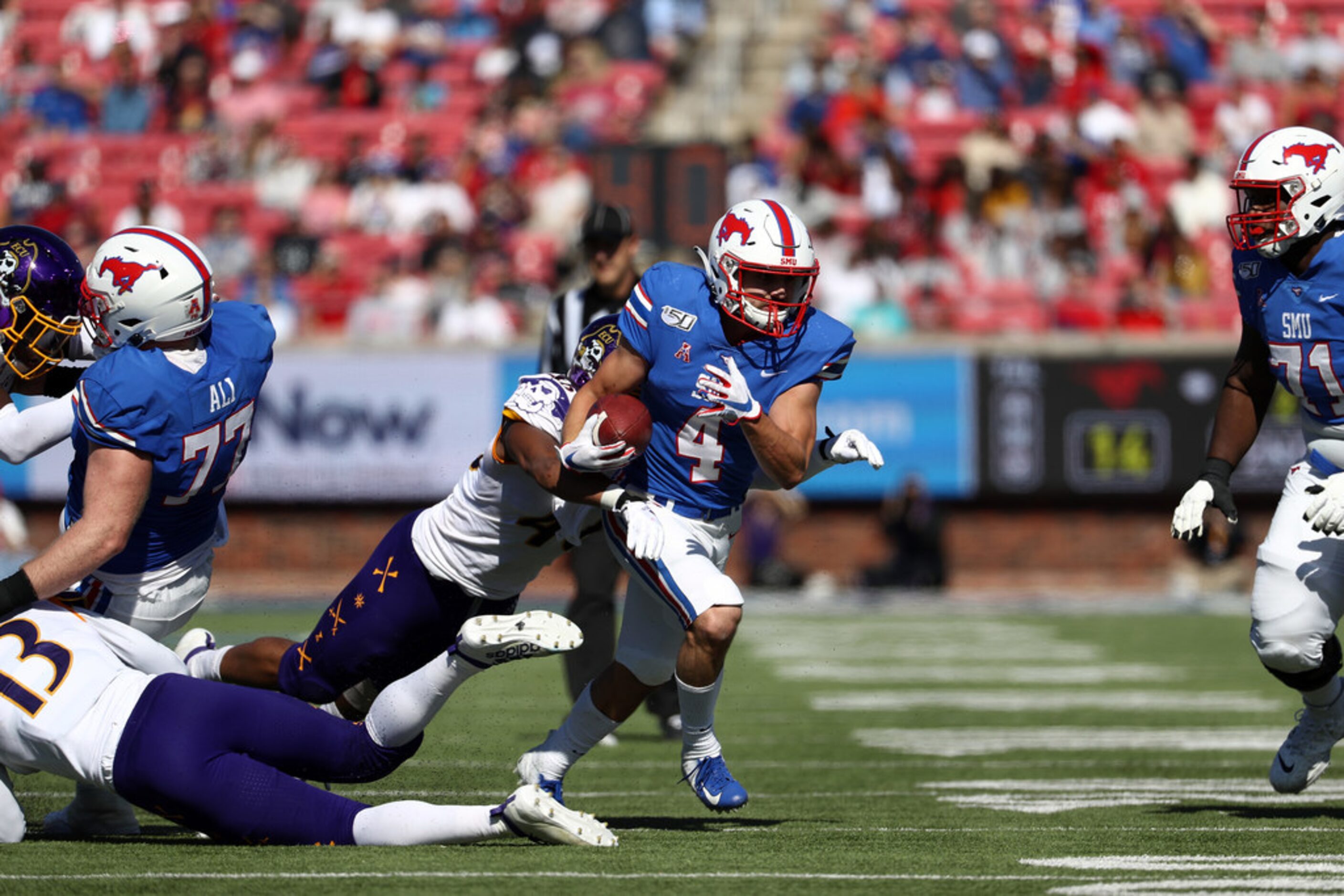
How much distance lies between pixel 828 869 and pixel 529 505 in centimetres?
134

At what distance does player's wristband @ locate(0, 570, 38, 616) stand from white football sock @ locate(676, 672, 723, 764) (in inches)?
63.7

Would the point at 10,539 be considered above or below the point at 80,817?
below

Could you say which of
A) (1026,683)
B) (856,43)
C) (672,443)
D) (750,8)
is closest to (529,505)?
(672,443)

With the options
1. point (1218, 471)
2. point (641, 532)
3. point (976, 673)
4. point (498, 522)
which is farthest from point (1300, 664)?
point (976, 673)

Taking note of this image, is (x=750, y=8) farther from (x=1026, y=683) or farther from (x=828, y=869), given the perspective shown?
(x=828, y=869)

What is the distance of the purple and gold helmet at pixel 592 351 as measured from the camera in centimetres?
524

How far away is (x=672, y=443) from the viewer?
5066mm

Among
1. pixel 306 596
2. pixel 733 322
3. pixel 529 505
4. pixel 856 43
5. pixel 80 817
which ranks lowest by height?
pixel 306 596

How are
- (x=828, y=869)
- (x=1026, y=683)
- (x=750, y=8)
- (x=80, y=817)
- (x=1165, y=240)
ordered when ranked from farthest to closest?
(x=750, y=8) → (x=1165, y=240) → (x=1026, y=683) → (x=80, y=817) → (x=828, y=869)

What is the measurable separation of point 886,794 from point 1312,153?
7.45 ft

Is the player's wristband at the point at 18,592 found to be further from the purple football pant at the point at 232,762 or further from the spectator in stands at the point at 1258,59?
the spectator in stands at the point at 1258,59

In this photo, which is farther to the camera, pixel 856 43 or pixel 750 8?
pixel 750 8

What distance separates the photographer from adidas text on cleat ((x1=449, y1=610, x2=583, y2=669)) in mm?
4375

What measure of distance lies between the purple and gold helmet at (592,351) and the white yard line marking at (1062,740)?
244cm
